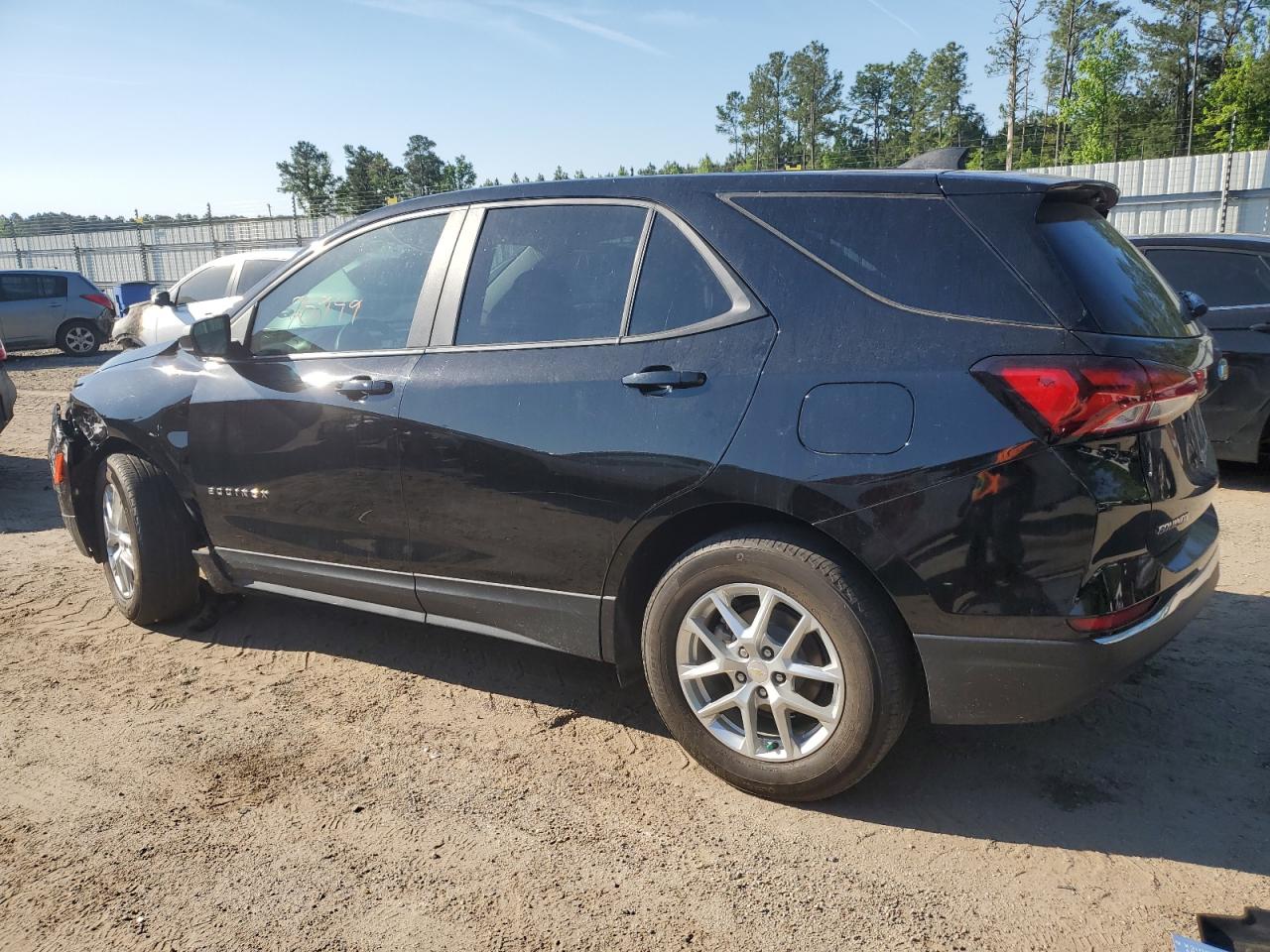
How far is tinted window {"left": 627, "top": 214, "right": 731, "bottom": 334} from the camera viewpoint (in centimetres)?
299

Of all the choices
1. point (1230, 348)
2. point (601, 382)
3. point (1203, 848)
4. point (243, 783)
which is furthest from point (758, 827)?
point (1230, 348)

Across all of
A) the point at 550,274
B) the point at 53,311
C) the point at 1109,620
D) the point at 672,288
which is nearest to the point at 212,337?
the point at 550,274

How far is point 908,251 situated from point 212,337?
9.12 feet

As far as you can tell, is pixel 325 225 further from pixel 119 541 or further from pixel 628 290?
pixel 628 290

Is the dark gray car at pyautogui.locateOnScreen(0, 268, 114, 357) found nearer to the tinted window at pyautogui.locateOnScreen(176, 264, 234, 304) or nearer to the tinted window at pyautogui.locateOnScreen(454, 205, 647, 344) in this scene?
the tinted window at pyautogui.locateOnScreen(176, 264, 234, 304)

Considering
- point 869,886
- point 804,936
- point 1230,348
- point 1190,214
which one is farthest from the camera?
point 1190,214

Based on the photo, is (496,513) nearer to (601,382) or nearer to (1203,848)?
(601,382)

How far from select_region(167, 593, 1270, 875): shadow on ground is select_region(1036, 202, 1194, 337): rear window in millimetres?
1344

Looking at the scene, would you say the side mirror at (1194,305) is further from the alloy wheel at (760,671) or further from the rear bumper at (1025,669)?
the alloy wheel at (760,671)

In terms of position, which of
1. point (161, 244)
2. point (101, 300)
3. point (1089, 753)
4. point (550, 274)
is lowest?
point (1089, 753)

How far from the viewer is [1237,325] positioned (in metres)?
6.63

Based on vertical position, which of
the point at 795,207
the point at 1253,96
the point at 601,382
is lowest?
the point at 601,382

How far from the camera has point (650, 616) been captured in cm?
304

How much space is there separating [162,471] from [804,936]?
330 centimetres
